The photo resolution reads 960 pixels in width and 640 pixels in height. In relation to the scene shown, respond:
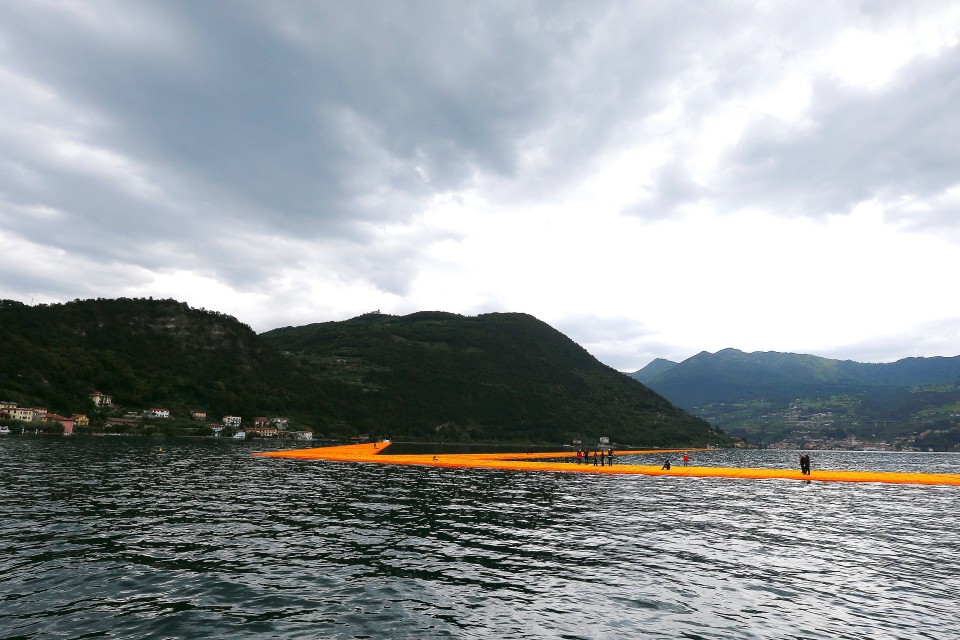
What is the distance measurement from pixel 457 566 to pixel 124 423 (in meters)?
164

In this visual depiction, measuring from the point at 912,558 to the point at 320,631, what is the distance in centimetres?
2438

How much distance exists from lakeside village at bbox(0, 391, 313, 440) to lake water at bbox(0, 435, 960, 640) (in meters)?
119

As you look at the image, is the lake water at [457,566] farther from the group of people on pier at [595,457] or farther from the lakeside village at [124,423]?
the lakeside village at [124,423]

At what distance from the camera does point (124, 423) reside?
147500 millimetres

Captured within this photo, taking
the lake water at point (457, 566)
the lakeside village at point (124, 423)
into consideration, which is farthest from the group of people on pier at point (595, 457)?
the lakeside village at point (124, 423)

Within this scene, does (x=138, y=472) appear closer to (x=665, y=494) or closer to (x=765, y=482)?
(x=665, y=494)

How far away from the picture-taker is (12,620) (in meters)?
12.4

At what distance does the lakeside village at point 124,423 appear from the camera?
5090 inches

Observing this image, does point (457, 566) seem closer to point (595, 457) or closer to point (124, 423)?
point (595, 457)

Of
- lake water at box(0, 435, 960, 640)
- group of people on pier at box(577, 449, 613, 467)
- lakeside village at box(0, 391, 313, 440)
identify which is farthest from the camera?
lakeside village at box(0, 391, 313, 440)

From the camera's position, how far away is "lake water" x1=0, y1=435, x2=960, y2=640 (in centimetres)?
1330

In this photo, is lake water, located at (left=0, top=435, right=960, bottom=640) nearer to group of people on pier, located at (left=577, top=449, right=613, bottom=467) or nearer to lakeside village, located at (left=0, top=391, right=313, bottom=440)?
group of people on pier, located at (left=577, top=449, right=613, bottom=467)

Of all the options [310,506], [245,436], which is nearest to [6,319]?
[245,436]

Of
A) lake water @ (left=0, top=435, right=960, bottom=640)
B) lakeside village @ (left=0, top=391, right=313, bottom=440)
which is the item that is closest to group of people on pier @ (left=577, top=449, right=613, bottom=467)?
lake water @ (left=0, top=435, right=960, bottom=640)
